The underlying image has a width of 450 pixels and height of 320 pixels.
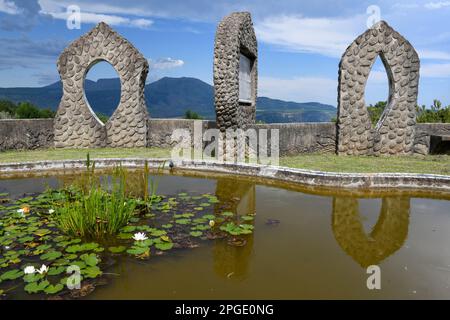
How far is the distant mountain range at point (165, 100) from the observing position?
131700 mm

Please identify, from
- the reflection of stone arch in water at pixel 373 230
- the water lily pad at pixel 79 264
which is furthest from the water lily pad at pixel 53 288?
the reflection of stone arch in water at pixel 373 230

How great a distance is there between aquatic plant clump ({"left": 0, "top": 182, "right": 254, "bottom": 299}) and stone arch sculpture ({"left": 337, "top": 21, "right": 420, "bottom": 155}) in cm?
455

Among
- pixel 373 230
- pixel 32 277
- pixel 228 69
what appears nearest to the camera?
pixel 32 277

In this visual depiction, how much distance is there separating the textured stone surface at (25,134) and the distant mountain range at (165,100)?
10369cm

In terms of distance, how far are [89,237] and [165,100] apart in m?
171

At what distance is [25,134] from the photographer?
25.7 ft

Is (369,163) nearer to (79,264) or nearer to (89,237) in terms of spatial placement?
(89,237)

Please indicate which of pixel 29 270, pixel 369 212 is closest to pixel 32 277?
pixel 29 270

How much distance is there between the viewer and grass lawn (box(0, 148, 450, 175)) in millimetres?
5609

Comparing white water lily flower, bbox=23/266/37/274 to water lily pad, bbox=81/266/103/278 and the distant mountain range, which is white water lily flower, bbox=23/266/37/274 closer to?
water lily pad, bbox=81/266/103/278

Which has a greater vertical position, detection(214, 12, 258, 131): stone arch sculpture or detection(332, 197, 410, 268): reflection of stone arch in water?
detection(214, 12, 258, 131): stone arch sculpture

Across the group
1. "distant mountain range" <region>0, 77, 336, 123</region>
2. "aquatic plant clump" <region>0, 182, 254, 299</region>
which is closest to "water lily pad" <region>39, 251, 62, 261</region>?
"aquatic plant clump" <region>0, 182, 254, 299</region>

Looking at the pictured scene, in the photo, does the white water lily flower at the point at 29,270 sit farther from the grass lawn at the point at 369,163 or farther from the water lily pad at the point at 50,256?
the grass lawn at the point at 369,163
